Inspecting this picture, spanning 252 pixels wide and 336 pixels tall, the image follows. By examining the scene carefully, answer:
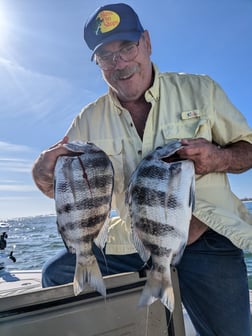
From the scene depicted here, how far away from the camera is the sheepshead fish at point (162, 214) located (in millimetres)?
1826

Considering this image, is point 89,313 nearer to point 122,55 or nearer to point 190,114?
point 190,114

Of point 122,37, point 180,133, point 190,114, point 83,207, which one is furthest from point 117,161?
point 122,37

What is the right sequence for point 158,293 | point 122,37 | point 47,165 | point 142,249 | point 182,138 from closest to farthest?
point 158,293
point 142,249
point 47,165
point 182,138
point 122,37

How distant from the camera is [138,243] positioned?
193cm

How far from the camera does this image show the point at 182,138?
2322 millimetres

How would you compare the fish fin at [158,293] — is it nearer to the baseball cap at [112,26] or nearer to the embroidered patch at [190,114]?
the embroidered patch at [190,114]

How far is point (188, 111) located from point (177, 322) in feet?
4.43

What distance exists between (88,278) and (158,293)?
369 mm

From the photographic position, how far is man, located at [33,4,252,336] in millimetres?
2359

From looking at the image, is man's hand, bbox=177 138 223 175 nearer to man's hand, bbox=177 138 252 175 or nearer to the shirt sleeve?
man's hand, bbox=177 138 252 175

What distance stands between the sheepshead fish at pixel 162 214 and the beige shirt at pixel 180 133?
1.63 ft

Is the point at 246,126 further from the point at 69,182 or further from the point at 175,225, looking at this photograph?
the point at 69,182

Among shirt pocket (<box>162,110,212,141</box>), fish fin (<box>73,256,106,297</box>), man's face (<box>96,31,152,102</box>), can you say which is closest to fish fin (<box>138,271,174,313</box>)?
fish fin (<box>73,256,106,297</box>)

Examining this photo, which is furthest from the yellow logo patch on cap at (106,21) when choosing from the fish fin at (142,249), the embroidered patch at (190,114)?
the fish fin at (142,249)
